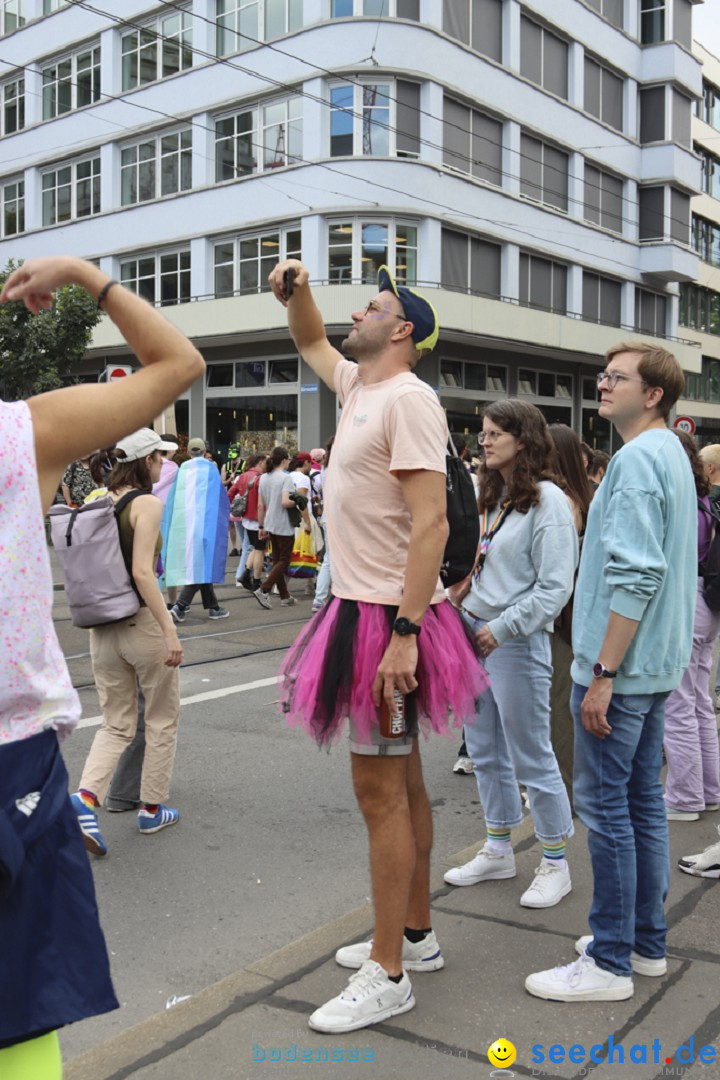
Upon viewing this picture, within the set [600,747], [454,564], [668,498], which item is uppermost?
[668,498]

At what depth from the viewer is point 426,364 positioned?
29594 mm

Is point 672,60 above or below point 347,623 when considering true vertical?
above

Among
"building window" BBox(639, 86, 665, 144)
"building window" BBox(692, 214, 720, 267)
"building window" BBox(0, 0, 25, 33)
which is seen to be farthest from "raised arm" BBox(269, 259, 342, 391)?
"building window" BBox(692, 214, 720, 267)

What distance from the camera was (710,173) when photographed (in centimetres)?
4625

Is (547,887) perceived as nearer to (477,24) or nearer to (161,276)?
(477,24)

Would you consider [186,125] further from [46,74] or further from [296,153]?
[46,74]

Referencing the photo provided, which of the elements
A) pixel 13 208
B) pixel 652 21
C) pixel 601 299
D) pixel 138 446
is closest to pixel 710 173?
pixel 652 21

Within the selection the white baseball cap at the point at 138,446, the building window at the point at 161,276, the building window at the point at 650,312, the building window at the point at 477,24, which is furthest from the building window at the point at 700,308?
the white baseball cap at the point at 138,446

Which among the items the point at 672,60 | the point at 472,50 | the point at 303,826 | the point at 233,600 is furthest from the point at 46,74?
the point at 303,826

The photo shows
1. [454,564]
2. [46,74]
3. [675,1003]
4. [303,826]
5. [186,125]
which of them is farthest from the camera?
[46,74]

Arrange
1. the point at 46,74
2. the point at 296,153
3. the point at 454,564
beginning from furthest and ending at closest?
the point at 46,74
the point at 296,153
the point at 454,564

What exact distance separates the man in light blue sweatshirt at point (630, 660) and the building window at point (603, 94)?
34.9 m

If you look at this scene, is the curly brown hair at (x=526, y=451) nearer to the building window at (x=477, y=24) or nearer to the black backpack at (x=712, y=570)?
the black backpack at (x=712, y=570)

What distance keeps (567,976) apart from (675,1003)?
32 centimetres
